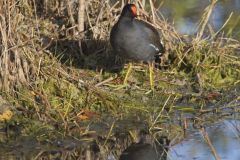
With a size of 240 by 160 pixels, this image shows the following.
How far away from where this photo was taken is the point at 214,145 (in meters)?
7.12

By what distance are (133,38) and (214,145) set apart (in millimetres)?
1566

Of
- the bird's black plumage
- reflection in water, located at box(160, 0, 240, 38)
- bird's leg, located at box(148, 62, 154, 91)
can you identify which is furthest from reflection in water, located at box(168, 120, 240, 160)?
reflection in water, located at box(160, 0, 240, 38)

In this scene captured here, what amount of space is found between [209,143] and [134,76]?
1.59 meters

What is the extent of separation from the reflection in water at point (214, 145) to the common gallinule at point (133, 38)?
3.19ft

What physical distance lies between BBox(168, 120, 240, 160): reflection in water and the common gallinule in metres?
0.97

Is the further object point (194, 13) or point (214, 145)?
point (194, 13)

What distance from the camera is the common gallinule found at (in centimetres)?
813

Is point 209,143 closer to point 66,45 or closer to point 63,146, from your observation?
point 63,146

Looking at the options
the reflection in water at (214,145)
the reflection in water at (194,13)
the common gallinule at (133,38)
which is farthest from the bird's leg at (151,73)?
the reflection in water at (194,13)

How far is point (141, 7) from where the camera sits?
8773 mm

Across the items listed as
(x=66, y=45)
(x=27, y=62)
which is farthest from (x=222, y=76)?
(x=27, y=62)

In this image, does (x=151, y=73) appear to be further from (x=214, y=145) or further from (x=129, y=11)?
(x=214, y=145)

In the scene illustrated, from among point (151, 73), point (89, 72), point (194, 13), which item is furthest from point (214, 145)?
point (194, 13)

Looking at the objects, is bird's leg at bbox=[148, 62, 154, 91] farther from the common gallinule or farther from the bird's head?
the bird's head
